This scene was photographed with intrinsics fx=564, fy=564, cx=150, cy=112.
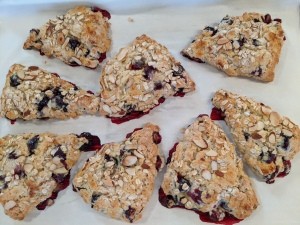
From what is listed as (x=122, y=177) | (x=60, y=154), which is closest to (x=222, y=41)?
(x=122, y=177)

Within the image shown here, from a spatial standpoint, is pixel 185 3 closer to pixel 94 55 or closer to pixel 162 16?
pixel 162 16

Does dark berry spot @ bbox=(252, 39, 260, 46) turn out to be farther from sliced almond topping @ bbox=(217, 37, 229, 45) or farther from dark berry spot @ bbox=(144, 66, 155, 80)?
dark berry spot @ bbox=(144, 66, 155, 80)

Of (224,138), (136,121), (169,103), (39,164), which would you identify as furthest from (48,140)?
(224,138)

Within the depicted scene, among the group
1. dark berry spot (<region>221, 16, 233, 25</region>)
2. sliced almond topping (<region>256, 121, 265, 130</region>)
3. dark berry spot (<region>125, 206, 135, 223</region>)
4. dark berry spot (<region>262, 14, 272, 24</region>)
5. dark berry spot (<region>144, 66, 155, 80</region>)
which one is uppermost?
dark berry spot (<region>262, 14, 272, 24</region>)

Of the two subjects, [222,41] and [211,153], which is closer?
[211,153]

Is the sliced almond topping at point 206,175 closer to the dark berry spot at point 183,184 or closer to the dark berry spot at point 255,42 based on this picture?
the dark berry spot at point 183,184

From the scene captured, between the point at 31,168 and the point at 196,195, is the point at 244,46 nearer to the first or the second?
the point at 196,195

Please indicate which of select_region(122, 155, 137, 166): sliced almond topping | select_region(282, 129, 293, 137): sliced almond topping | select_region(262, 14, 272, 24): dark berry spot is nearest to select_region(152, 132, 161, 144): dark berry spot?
select_region(122, 155, 137, 166): sliced almond topping
